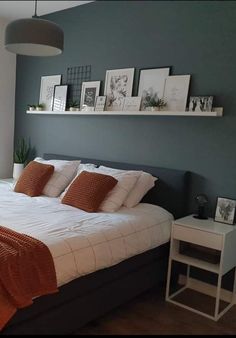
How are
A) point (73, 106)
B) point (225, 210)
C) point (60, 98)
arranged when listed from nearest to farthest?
point (225, 210)
point (73, 106)
point (60, 98)

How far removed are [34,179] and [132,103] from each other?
1108mm

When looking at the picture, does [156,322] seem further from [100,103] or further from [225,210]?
[100,103]

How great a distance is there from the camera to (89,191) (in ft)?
8.44

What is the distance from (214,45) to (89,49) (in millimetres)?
1324

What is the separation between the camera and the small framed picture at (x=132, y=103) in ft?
9.64

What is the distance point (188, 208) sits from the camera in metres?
2.72

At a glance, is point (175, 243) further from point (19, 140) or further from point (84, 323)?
point (19, 140)

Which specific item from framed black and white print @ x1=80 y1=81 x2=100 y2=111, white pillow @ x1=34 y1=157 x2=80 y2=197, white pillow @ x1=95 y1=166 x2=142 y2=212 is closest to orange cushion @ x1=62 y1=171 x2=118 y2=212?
white pillow @ x1=95 y1=166 x2=142 y2=212

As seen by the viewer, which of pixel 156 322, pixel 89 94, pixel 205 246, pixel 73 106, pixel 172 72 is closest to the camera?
pixel 156 322

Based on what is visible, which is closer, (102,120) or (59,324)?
(59,324)

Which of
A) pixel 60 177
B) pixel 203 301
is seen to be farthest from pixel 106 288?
pixel 60 177

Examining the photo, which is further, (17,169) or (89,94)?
(17,169)

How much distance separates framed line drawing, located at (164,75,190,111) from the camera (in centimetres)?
267

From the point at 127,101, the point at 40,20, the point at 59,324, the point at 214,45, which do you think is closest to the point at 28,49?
the point at 40,20
